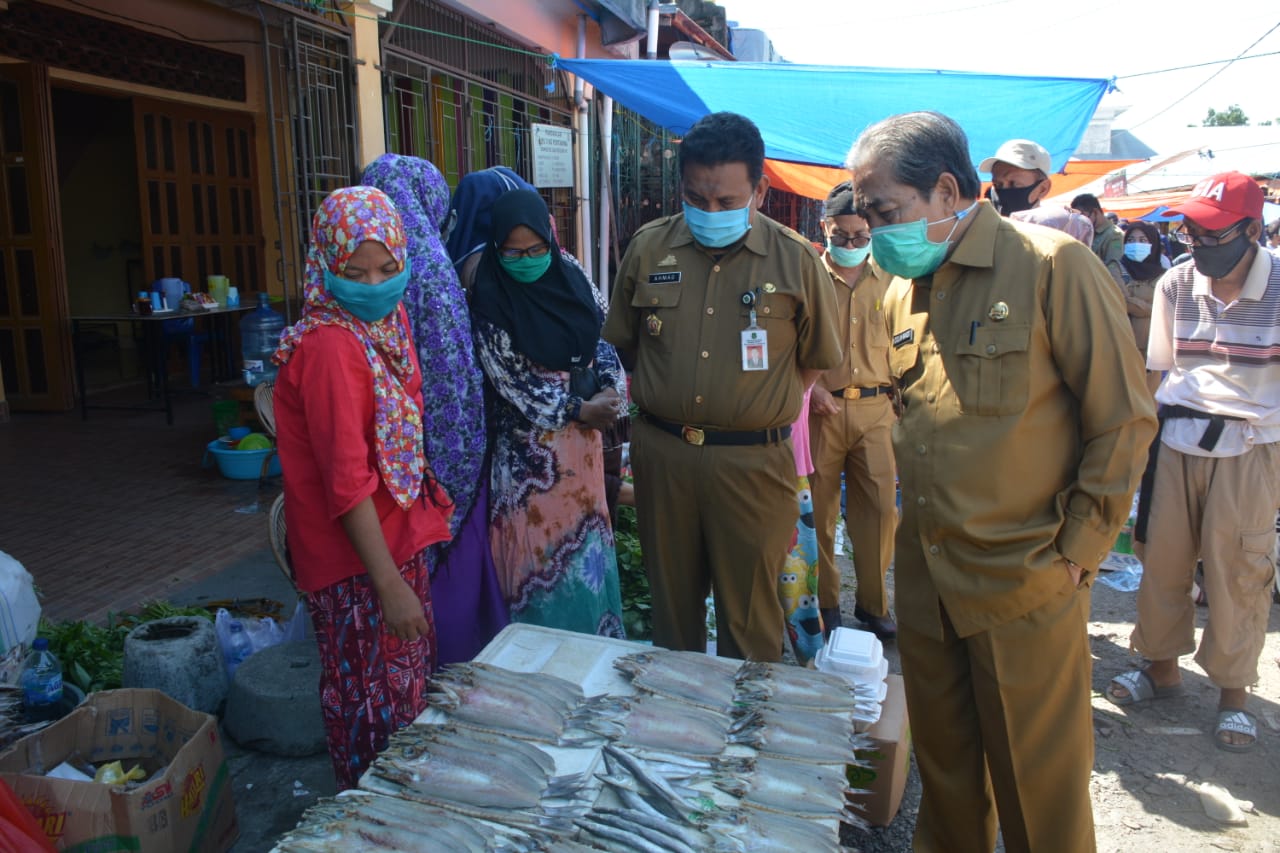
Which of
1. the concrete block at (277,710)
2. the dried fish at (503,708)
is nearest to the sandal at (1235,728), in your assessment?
the dried fish at (503,708)

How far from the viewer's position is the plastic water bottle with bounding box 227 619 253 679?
12.1 ft

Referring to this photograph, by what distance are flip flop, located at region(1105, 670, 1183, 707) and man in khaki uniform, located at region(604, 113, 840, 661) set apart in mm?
1879

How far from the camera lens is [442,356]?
2939 mm

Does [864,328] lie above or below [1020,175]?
below

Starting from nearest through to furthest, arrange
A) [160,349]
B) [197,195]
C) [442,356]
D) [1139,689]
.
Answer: [442,356]
[1139,689]
[160,349]
[197,195]

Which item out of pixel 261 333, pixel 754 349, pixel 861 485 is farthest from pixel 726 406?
pixel 261 333

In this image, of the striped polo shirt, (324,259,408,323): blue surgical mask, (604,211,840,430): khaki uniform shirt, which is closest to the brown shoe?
the striped polo shirt

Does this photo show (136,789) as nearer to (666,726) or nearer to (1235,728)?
(666,726)

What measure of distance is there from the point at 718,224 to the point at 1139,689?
2844mm

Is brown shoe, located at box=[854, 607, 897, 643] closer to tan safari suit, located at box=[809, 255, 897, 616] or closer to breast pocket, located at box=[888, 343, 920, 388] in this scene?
tan safari suit, located at box=[809, 255, 897, 616]

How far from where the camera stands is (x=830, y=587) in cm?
454

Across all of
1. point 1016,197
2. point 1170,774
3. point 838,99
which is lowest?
point 1170,774

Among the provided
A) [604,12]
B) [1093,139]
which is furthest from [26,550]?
[1093,139]

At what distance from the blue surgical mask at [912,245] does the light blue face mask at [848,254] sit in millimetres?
2242
